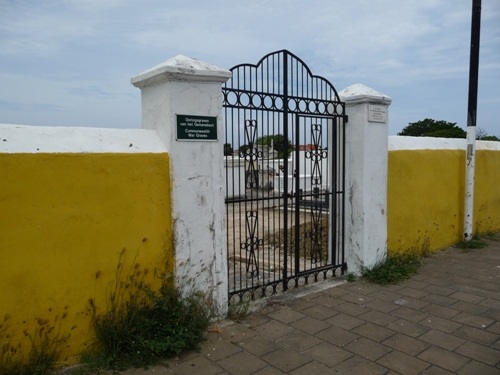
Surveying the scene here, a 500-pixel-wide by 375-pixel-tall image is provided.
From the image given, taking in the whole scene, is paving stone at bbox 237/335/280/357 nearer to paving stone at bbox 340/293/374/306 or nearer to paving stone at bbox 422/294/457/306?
paving stone at bbox 340/293/374/306

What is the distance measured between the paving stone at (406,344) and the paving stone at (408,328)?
0.11 meters

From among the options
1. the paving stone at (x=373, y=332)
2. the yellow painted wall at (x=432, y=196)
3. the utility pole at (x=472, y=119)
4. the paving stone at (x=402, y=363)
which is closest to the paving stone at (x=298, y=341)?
the paving stone at (x=373, y=332)

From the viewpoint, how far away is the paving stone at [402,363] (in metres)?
3.10

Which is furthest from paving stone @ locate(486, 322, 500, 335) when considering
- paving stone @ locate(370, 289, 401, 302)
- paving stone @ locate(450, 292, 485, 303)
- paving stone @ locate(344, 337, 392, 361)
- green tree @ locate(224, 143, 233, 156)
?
green tree @ locate(224, 143, 233, 156)

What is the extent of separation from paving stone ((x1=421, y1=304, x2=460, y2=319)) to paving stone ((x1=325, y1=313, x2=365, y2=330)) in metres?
0.82

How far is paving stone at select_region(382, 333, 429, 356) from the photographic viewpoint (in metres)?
3.42

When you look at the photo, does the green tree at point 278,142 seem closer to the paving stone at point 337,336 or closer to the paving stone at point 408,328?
the paving stone at point 337,336

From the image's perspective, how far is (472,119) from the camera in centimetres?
700

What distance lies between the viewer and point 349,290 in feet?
16.3

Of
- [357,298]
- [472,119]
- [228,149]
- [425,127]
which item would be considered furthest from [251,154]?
[425,127]

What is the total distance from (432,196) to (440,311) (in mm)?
2768

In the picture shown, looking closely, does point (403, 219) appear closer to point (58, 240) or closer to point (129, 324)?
point (129, 324)

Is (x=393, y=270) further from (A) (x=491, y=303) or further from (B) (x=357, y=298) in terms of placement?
(A) (x=491, y=303)

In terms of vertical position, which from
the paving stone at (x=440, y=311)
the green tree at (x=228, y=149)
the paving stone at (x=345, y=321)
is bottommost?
the paving stone at (x=440, y=311)
